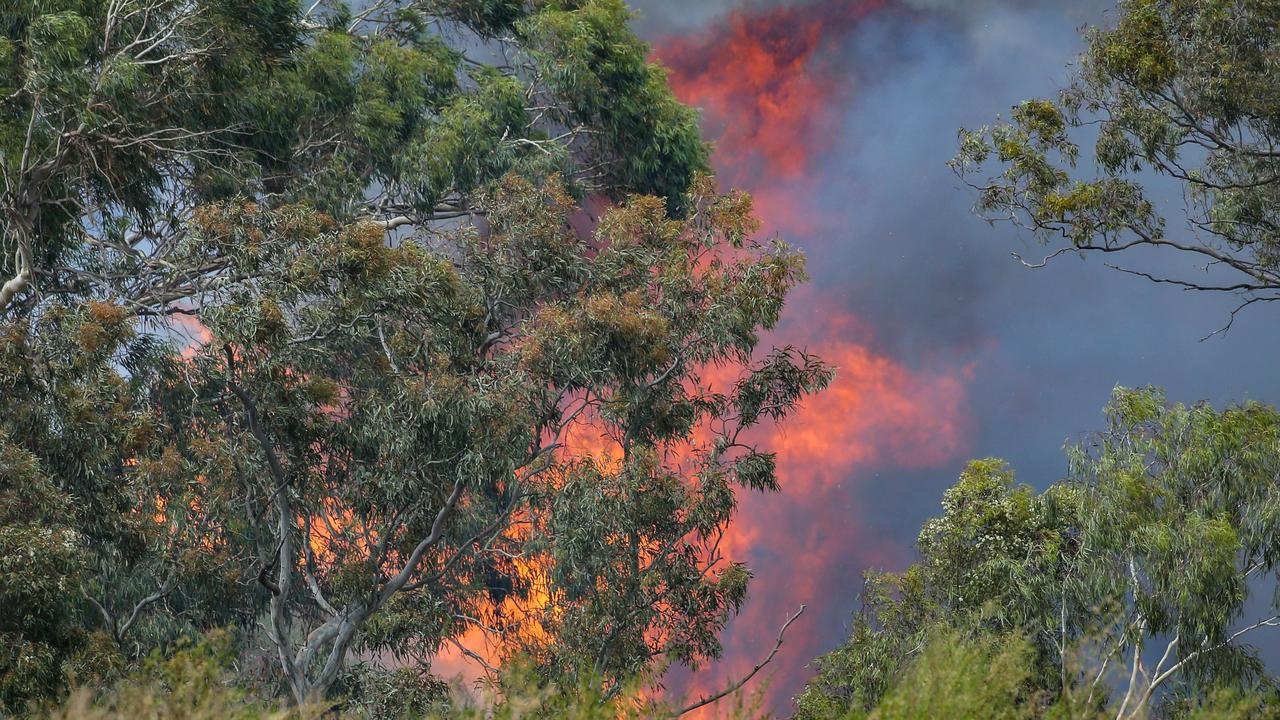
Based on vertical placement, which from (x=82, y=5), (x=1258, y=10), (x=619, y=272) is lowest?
(x=619, y=272)

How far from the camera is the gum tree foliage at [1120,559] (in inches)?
643

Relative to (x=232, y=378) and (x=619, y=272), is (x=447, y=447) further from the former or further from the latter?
(x=619, y=272)

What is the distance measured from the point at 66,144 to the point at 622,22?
9581 mm

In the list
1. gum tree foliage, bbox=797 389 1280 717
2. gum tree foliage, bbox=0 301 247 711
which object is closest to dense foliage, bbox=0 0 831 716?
gum tree foliage, bbox=0 301 247 711

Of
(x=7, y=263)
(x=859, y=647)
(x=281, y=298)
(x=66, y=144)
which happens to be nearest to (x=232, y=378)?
(x=281, y=298)

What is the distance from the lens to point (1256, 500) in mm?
16594

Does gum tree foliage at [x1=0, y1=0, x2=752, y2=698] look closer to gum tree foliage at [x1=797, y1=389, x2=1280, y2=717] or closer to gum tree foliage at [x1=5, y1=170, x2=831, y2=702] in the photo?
gum tree foliage at [x1=5, y1=170, x2=831, y2=702]

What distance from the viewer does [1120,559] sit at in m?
17.0

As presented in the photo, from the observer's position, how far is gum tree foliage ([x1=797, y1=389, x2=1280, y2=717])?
1634 cm

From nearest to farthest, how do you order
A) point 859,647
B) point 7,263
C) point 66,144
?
point 66,144 < point 7,263 < point 859,647

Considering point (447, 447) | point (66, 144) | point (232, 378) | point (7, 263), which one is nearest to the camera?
point (232, 378)

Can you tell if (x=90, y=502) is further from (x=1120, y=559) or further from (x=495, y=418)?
(x=1120, y=559)

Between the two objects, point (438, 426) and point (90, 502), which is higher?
point (438, 426)

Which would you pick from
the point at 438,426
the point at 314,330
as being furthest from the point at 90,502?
the point at 438,426
